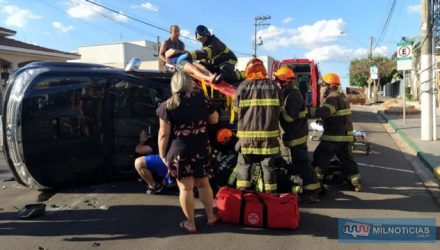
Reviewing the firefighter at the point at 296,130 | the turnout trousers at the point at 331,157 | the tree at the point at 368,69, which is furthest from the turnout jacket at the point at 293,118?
the tree at the point at 368,69

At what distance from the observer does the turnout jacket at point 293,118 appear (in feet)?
18.1

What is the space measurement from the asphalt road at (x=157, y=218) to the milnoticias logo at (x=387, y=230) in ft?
0.43

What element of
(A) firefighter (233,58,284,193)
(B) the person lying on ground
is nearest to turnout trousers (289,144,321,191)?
(A) firefighter (233,58,284,193)

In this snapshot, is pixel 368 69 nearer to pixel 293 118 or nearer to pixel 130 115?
pixel 293 118

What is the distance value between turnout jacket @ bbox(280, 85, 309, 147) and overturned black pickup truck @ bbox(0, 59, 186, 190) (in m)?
1.79

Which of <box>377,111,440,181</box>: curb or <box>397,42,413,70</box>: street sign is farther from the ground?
<box>397,42,413,70</box>: street sign

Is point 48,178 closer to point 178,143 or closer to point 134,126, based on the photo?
point 134,126

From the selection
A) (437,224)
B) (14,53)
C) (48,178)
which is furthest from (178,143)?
(14,53)

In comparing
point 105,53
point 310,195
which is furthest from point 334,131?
point 105,53

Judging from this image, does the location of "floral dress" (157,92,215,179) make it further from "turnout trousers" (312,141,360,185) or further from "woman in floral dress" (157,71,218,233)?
"turnout trousers" (312,141,360,185)

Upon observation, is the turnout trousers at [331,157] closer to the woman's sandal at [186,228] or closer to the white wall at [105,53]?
the woman's sandal at [186,228]

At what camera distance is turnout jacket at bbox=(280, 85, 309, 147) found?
551cm

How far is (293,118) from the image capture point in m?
5.51

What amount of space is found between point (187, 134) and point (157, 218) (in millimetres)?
1324
